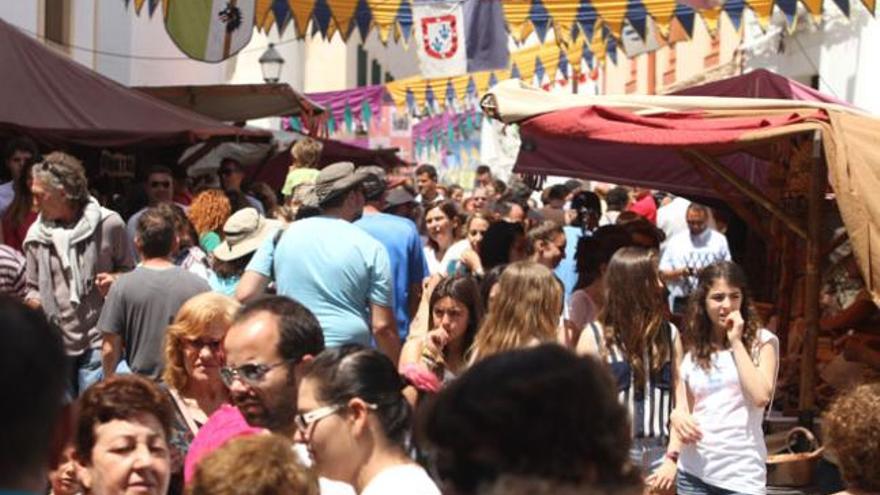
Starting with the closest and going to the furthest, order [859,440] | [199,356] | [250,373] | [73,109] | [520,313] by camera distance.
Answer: [859,440]
[250,373]
[199,356]
[520,313]
[73,109]

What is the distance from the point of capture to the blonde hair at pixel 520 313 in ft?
21.8

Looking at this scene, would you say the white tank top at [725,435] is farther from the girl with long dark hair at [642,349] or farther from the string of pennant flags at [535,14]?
the string of pennant flags at [535,14]

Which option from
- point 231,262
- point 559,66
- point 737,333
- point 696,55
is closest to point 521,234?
point 231,262

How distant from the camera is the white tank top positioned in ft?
22.0

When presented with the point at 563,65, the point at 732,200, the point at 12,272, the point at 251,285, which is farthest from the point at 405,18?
the point at 563,65

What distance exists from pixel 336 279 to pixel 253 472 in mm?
4190

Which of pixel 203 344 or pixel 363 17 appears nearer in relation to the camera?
pixel 203 344

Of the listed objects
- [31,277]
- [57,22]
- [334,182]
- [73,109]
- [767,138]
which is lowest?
[31,277]

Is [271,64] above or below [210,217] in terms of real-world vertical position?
above

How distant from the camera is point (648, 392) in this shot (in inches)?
268

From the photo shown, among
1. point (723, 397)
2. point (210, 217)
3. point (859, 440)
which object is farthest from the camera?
point (210, 217)

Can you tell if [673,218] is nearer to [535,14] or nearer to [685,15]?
[685,15]

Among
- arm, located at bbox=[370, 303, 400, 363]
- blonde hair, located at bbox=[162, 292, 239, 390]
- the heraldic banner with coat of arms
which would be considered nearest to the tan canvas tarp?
arm, located at bbox=[370, 303, 400, 363]

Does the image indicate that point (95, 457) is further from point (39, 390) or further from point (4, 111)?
point (4, 111)
